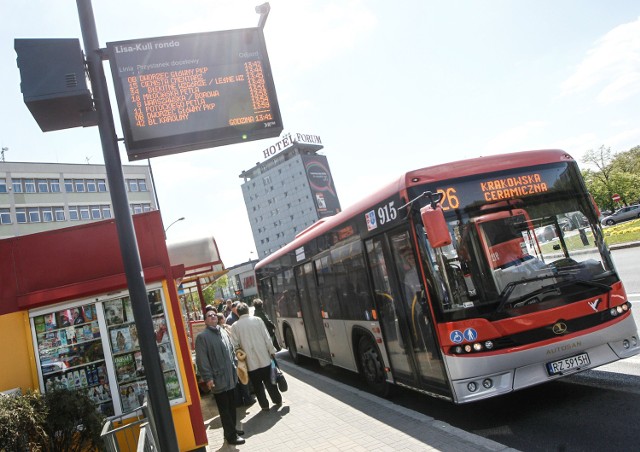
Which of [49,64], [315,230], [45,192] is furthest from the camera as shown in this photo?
[45,192]

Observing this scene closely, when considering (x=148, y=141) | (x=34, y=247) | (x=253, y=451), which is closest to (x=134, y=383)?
(x=253, y=451)

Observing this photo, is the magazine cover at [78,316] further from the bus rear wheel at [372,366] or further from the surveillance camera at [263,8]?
the surveillance camera at [263,8]

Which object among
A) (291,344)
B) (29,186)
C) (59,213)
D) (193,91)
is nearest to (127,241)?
(193,91)

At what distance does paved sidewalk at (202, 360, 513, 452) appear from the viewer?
5.13m

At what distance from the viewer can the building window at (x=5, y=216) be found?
1738 inches

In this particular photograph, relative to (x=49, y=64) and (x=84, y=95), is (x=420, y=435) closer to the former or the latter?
(x=84, y=95)

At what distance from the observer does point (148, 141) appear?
4473 mm

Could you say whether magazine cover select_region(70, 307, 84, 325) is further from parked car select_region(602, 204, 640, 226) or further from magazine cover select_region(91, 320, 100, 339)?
parked car select_region(602, 204, 640, 226)

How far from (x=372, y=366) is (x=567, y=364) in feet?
10.7

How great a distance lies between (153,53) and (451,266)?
4047mm

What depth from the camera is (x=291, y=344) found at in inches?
518

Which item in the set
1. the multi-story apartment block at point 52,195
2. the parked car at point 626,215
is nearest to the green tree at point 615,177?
the parked car at point 626,215

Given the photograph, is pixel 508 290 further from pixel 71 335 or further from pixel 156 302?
pixel 71 335

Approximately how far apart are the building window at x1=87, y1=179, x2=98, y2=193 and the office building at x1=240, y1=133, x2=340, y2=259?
58.7m
